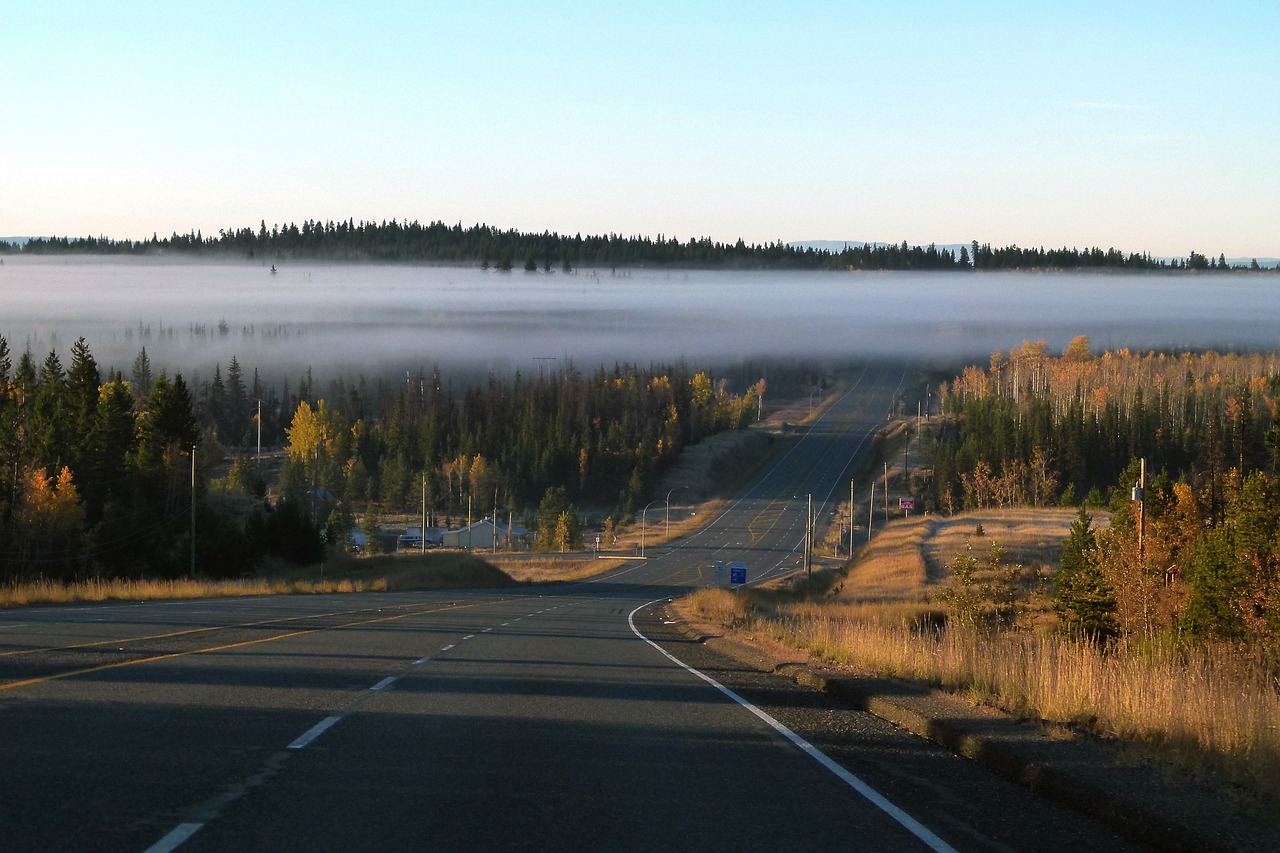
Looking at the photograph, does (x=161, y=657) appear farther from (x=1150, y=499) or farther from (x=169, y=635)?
(x=1150, y=499)

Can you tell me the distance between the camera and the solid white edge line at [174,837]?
6.66 metres

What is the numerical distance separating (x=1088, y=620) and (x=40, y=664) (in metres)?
54.5

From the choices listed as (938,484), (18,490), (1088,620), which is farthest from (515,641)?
(938,484)

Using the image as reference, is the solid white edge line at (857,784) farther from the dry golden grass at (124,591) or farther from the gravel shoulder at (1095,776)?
the dry golden grass at (124,591)

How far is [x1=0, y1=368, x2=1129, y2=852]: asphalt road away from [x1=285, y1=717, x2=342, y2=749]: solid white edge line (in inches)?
1.2

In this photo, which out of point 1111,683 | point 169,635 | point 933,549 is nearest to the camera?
point 1111,683

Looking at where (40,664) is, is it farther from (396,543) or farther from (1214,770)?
(396,543)

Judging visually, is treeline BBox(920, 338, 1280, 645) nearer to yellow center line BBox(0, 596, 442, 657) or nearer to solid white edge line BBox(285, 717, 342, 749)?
solid white edge line BBox(285, 717, 342, 749)

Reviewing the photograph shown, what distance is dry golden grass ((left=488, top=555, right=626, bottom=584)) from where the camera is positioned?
385 ft

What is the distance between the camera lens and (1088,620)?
60500mm

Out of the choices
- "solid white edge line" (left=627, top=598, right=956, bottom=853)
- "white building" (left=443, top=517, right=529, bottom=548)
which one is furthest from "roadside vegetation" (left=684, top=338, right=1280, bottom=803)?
"white building" (left=443, top=517, right=529, bottom=548)

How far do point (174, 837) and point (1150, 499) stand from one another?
88796mm

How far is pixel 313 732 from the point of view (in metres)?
10.7

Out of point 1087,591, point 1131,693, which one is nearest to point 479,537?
point 1087,591
